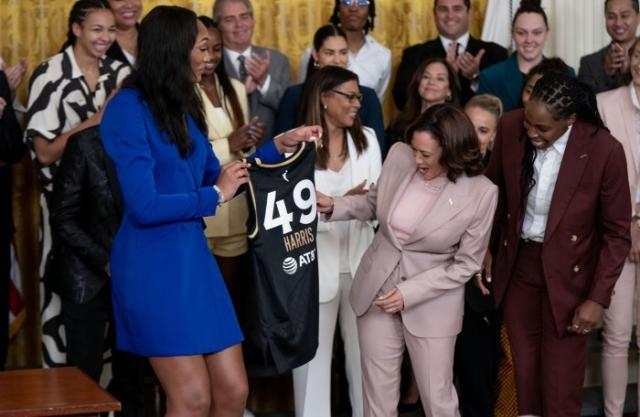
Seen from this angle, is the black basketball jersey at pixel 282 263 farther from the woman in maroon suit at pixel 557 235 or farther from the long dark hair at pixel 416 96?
the long dark hair at pixel 416 96

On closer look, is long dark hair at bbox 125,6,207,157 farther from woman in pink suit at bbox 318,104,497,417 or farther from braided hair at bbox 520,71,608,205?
braided hair at bbox 520,71,608,205

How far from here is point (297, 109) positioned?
6.45 metres

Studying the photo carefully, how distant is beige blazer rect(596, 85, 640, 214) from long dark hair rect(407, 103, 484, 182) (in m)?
1.17

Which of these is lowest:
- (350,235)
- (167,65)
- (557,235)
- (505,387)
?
(505,387)

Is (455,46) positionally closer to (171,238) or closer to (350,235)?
(350,235)

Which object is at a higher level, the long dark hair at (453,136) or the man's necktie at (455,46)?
the man's necktie at (455,46)

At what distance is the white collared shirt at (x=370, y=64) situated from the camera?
7246 millimetres

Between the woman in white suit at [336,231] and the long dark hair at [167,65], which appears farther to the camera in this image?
the woman in white suit at [336,231]

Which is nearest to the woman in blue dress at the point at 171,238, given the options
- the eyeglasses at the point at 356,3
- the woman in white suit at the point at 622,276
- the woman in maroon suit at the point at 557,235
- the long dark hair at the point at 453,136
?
the long dark hair at the point at 453,136

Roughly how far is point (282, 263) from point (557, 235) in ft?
3.64

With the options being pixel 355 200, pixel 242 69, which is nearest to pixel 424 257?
pixel 355 200

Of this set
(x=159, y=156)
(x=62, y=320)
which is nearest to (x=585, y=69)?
(x=62, y=320)

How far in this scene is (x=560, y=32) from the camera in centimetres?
796

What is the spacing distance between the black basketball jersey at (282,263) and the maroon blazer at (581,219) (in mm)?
843
